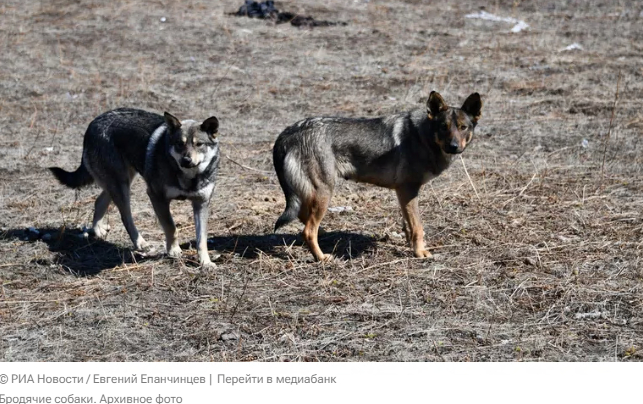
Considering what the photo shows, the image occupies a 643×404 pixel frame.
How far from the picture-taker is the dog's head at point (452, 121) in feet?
25.2

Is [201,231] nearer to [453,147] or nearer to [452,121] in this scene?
[453,147]

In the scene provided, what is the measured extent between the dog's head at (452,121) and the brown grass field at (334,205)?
107 centimetres

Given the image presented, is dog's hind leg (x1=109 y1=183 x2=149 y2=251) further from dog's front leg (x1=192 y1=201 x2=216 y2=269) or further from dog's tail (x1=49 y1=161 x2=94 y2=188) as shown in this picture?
dog's front leg (x1=192 y1=201 x2=216 y2=269)

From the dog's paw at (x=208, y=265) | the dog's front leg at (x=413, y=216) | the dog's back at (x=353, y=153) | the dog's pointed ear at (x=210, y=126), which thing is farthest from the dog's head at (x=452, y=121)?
the dog's paw at (x=208, y=265)

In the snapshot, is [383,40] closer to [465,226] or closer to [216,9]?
[216,9]

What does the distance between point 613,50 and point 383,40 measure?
4.92 metres

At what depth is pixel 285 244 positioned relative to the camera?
8.22 m

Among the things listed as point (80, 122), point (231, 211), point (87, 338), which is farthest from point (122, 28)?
point (87, 338)

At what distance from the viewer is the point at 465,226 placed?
28.1 feet

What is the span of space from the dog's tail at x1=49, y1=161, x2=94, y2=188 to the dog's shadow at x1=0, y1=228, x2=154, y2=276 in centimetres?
51

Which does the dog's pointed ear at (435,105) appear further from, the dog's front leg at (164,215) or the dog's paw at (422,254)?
the dog's front leg at (164,215)

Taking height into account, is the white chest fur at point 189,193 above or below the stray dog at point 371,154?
below

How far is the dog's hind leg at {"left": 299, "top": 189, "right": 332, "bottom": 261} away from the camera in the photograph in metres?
7.79

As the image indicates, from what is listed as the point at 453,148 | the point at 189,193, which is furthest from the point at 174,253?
the point at 453,148
